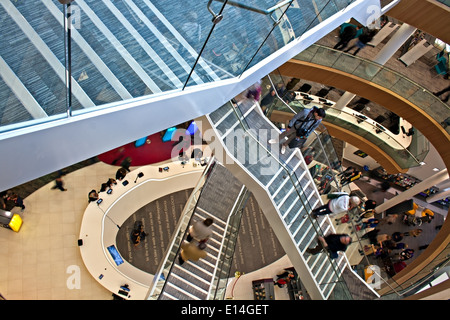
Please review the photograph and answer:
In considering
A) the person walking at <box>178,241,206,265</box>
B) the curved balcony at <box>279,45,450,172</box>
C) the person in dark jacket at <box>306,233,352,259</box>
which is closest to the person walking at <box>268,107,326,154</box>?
the person in dark jacket at <box>306,233,352,259</box>

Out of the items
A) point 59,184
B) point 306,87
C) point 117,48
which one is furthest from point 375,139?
point 59,184

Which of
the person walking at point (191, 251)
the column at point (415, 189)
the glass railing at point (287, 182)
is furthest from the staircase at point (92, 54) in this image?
the column at point (415, 189)

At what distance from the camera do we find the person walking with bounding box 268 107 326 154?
7.20m

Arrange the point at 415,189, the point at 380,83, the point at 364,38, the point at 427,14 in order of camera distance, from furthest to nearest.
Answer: the point at 415,189 < the point at 364,38 < the point at 380,83 < the point at 427,14

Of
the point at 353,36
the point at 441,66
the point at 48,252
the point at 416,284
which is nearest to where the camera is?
the point at 416,284

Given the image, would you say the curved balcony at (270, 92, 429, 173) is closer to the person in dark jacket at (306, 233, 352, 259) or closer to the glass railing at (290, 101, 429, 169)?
the glass railing at (290, 101, 429, 169)

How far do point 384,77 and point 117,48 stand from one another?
941 cm

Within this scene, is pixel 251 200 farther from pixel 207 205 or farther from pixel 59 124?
pixel 59 124

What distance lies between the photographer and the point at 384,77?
11.1 m

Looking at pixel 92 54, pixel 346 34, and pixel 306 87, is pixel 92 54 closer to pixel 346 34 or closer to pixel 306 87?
pixel 346 34

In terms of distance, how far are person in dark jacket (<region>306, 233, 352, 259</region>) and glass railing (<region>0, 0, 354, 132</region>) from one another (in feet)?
13.6

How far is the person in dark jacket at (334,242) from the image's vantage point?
23.6 feet

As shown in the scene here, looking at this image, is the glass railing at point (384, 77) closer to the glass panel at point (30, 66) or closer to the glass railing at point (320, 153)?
the glass railing at point (320, 153)

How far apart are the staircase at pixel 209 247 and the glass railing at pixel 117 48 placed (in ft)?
13.6
